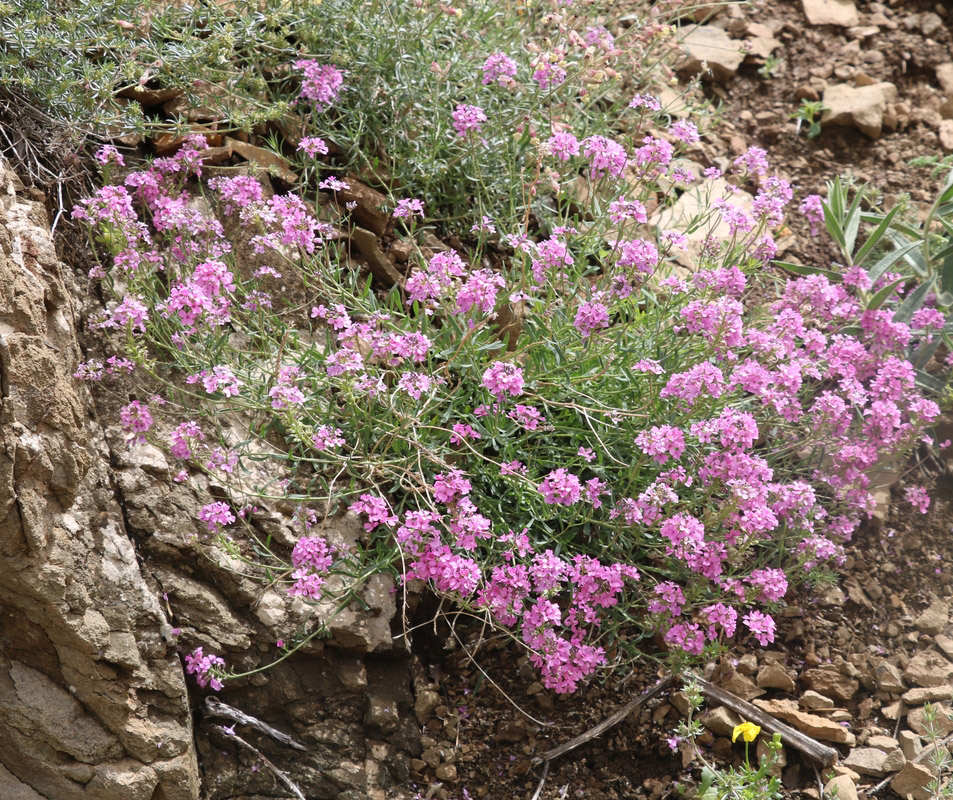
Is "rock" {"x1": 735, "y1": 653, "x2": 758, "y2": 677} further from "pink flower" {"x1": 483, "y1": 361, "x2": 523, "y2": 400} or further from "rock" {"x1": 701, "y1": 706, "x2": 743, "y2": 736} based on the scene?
"pink flower" {"x1": 483, "y1": 361, "x2": 523, "y2": 400}

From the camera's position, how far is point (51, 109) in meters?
3.47

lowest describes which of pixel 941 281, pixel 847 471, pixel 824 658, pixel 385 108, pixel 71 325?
pixel 824 658

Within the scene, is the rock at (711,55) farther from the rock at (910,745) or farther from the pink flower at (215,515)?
the pink flower at (215,515)

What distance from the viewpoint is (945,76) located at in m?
5.60

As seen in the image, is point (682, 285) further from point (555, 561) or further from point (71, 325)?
point (71, 325)

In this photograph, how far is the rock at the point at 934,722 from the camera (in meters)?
3.29

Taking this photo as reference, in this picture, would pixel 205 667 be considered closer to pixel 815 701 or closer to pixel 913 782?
pixel 815 701

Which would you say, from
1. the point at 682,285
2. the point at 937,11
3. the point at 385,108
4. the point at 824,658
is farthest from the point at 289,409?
the point at 937,11

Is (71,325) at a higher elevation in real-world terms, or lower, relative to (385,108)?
lower

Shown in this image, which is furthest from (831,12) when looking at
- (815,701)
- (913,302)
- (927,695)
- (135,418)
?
(135,418)

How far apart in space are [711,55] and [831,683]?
3.99m

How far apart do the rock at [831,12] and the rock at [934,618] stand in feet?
13.0

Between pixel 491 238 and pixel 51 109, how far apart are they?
→ 78.0 inches

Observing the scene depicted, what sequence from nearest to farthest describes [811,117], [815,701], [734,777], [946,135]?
1. [734,777]
2. [815,701]
3. [946,135]
4. [811,117]
